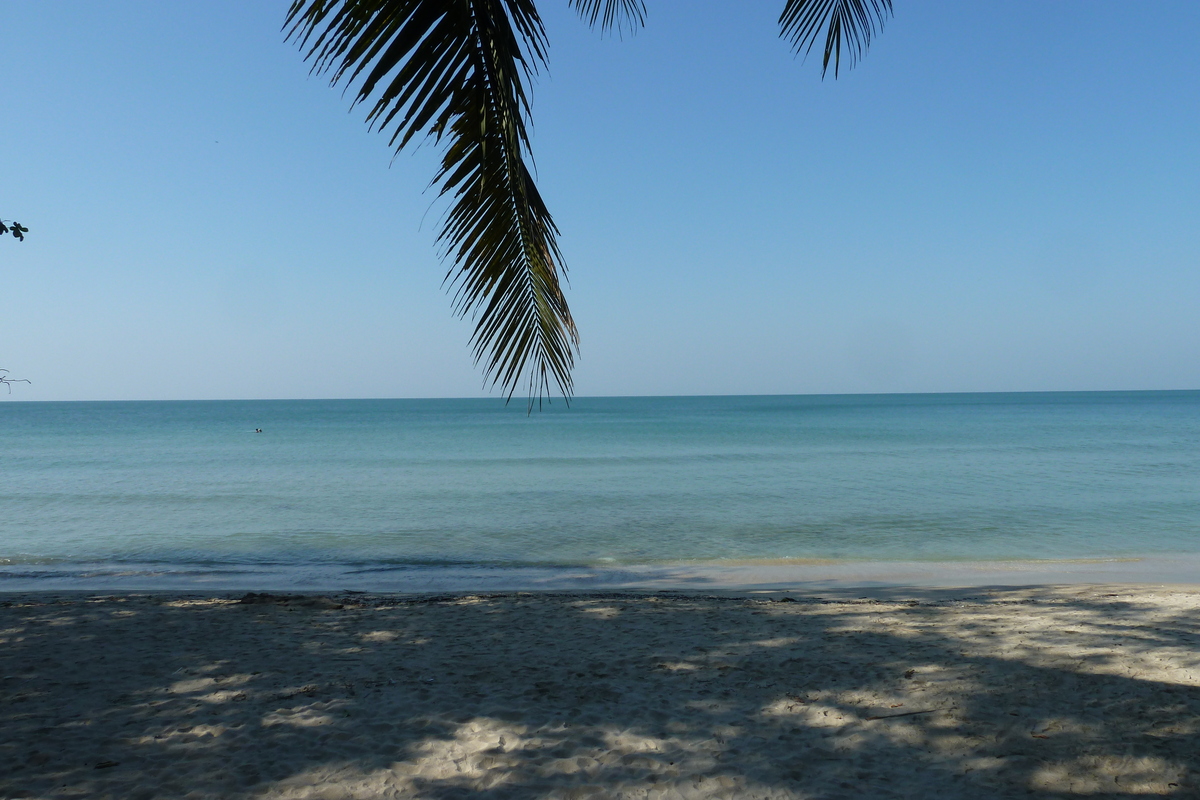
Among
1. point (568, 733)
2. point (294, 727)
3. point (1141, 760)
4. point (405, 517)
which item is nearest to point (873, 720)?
point (1141, 760)

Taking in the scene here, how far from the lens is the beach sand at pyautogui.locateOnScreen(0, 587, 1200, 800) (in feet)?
11.9

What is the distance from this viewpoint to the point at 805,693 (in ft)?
15.4

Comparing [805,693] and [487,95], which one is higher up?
[487,95]

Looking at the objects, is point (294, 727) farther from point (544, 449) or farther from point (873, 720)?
point (544, 449)

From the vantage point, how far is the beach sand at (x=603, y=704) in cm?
361

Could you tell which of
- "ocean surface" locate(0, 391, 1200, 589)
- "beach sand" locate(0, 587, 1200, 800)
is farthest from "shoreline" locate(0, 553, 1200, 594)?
"beach sand" locate(0, 587, 1200, 800)

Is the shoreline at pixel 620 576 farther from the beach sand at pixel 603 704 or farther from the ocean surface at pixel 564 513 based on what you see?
the beach sand at pixel 603 704

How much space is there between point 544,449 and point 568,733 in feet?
110

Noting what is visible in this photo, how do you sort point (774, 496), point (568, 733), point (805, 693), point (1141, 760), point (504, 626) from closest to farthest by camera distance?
1. point (1141, 760)
2. point (568, 733)
3. point (805, 693)
4. point (504, 626)
5. point (774, 496)

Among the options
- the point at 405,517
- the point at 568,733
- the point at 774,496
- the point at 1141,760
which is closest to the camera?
the point at 1141,760

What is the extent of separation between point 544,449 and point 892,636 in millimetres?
31991

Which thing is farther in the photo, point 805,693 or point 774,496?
point 774,496

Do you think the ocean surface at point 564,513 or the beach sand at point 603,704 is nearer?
the beach sand at point 603,704

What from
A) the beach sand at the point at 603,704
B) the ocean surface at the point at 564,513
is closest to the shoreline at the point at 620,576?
the ocean surface at the point at 564,513
